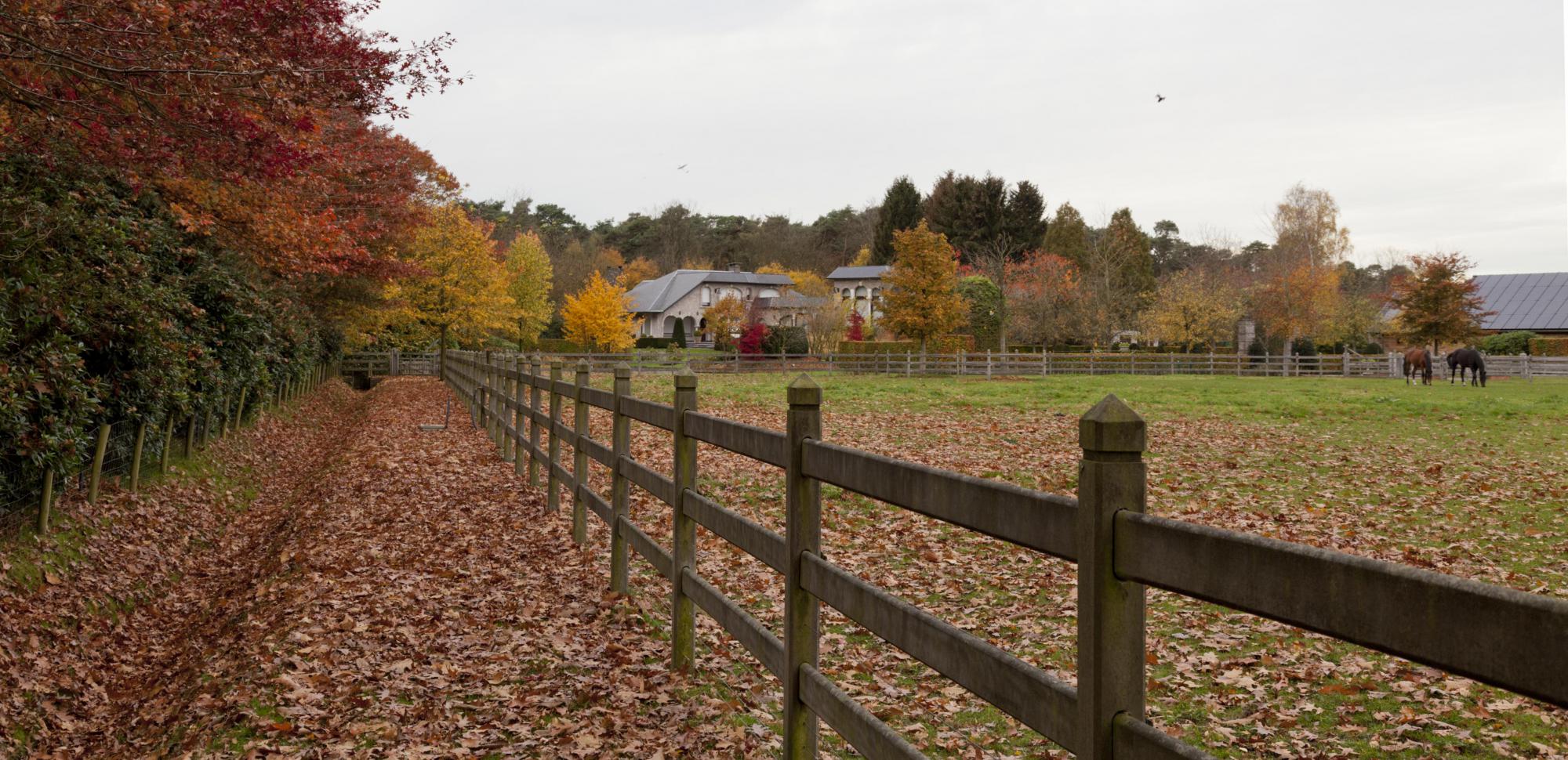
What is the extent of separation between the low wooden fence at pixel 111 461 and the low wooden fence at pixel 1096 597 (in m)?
6.75

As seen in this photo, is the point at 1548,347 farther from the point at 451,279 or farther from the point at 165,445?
the point at 165,445

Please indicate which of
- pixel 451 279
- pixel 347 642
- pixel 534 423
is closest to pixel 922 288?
pixel 451 279

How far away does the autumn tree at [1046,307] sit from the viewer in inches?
2327

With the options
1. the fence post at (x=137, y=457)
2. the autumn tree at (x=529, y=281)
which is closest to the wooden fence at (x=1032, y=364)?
the autumn tree at (x=529, y=281)

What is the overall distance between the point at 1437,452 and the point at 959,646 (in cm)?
1644

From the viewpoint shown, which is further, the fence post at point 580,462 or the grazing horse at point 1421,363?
the grazing horse at point 1421,363

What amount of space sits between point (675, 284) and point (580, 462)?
87.1 meters

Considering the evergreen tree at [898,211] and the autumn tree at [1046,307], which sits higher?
the evergreen tree at [898,211]

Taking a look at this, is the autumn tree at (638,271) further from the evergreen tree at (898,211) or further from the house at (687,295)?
the evergreen tree at (898,211)

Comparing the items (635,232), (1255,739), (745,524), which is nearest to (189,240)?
(745,524)

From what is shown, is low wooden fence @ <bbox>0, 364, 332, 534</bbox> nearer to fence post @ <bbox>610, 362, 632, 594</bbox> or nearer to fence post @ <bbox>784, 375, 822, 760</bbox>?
fence post @ <bbox>610, 362, 632, 594</bbox>

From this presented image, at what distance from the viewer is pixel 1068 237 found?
249 feet

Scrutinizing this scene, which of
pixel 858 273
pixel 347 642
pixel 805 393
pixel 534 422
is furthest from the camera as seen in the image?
pixel 858 273

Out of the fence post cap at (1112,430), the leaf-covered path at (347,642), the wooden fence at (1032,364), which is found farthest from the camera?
the wooden fence at (1032,364)
